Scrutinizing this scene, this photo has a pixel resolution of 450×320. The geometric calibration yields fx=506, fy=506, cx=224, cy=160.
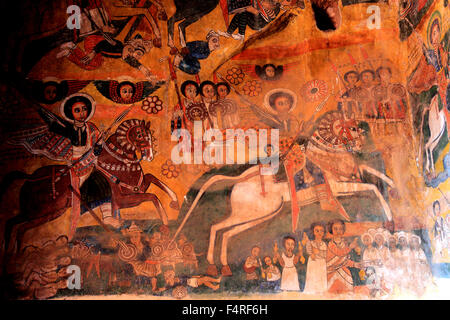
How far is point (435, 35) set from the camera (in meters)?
7.24

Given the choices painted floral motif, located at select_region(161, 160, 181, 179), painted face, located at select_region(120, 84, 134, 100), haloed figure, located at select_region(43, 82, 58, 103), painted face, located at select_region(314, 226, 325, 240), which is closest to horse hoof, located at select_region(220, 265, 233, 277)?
painted face, located at select_region(314, 226, 325, 240)

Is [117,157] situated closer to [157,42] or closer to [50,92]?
[50,92]

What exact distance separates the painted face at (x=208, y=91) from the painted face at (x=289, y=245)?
8.68 ft

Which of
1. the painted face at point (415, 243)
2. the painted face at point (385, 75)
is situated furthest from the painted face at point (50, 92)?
the painted face at point (415, 243)

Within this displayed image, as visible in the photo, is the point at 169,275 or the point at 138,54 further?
the point at 138,54

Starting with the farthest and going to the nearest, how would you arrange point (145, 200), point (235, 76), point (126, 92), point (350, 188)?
point (235, 76)
point (126, 92)
point (350, 188)
point (145, 200)

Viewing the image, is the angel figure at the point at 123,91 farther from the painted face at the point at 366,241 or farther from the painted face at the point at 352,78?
the painted face at the point at 366,241

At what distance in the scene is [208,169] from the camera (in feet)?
26.4

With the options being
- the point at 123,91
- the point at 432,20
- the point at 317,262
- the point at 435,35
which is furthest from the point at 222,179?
the point at 432,20

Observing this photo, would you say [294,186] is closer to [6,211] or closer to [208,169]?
[208,169]

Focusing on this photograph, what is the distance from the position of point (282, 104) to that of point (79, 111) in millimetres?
3292

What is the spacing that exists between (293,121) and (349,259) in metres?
2.36
